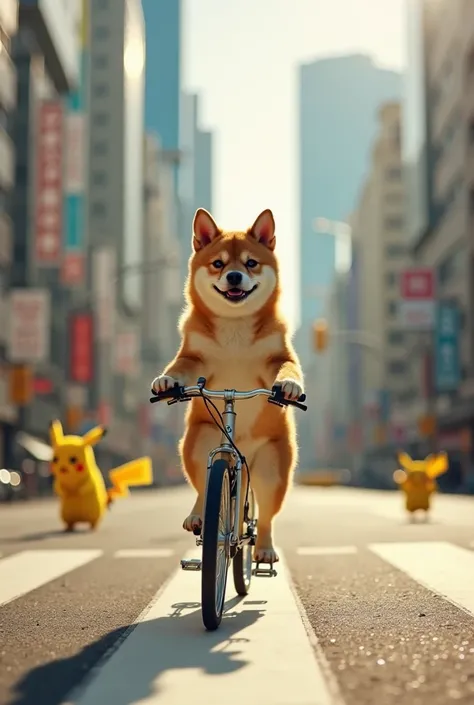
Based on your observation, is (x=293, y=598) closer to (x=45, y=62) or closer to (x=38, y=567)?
(x=38, y=567)

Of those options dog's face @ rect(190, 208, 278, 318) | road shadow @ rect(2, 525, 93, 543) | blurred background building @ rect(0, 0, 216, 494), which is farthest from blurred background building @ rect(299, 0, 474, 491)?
dog's face @ rect(190, 208, 278, 318)

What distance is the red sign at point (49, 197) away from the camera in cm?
4400

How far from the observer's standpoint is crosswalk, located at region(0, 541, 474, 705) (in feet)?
11.5

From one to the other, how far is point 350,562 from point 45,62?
2042 inches

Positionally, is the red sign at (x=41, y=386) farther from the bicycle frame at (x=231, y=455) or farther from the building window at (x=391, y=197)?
the building window at (x=391, y=197)

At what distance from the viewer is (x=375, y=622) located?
4.97 meters

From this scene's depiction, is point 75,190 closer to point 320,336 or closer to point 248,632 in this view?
point 320,336

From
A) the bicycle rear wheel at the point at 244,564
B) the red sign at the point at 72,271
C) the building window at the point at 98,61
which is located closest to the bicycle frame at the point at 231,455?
the bicycle rear wheel at the point at 244,564

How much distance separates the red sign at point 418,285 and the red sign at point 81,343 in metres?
16.9

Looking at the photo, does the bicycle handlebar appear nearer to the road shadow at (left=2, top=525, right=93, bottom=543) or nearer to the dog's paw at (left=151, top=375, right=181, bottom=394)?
the dog's paw at (left=151, top=375, right=181, bottom=394)

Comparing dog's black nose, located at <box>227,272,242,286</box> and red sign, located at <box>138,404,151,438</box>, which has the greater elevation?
dog's black nose, located at <box>227,272,242,286</box>

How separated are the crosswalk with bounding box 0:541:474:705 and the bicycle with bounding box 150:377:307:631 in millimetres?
207

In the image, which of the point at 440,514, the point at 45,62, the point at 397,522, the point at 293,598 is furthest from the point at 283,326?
the point at 45,62

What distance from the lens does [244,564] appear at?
5.95 meters
